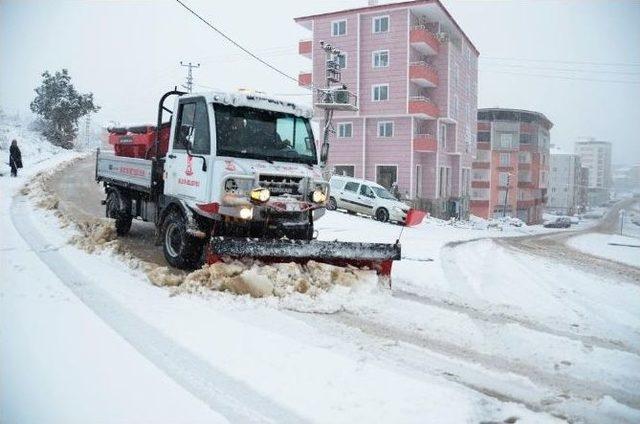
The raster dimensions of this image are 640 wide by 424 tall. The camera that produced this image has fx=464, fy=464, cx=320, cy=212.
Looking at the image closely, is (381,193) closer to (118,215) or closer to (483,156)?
(118,215)

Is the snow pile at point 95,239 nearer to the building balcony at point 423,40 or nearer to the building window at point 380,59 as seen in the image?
the building window at point 380,59

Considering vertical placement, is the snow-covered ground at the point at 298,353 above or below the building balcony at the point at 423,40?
below

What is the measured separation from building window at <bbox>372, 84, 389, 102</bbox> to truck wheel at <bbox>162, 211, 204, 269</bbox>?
2738cm

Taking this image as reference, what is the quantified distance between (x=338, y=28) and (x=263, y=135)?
96.1 ft

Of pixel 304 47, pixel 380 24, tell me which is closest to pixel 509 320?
pixel 380 24

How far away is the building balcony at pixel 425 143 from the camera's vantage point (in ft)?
107

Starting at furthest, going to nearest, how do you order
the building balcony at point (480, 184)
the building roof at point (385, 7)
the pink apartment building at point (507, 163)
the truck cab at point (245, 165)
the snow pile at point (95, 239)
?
the pink apartment building at point (507, 163) < the building balcony at point (480, 184) < the building roof at point (385, 7) < the snow pile at point (95, 239) < the truck cab at point (245, 165)

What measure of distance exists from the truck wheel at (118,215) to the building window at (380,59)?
26.1m

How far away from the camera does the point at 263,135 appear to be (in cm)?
722

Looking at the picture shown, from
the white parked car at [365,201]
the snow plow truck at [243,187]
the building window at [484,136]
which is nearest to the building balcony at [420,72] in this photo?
the white parked car at [365,201]

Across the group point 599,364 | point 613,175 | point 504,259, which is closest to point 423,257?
point 504,259

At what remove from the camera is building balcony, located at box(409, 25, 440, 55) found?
1238 inches

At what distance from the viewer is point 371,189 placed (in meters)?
21.9

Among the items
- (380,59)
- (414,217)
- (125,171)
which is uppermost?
(380,59)
